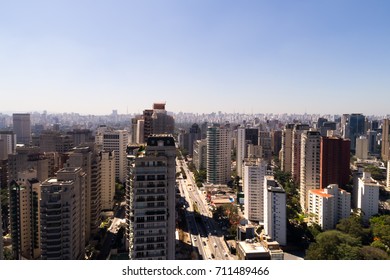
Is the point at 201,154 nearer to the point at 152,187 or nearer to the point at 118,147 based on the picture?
the point at 118,147

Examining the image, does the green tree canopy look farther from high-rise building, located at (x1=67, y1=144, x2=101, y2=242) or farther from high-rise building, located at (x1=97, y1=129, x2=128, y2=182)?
high-rise building, located at (x1=97, y1=129, x2=128, y2=182)

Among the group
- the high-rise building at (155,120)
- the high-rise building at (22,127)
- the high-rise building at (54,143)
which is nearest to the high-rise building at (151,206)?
the high-rise building at (155,120)

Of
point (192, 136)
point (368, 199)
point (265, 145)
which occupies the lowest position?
point (368, 199)

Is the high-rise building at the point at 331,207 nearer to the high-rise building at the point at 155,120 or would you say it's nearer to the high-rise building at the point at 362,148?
the high-rise building at the point at 155,120

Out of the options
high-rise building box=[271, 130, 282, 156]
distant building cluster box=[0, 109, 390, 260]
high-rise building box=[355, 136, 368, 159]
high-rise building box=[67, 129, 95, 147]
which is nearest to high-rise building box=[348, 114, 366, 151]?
distant building cluster box=[0, 109, 390, 260]

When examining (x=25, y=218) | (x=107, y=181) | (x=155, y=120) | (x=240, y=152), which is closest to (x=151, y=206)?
(x=25, y=218)
